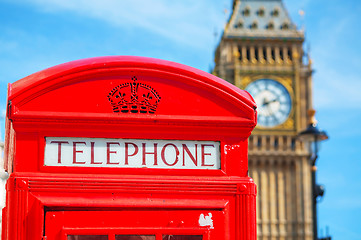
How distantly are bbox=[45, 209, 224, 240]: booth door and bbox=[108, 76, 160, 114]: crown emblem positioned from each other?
445mm

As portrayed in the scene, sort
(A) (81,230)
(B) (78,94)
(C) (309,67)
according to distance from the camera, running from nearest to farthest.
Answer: (A) (81,230), (B) (78,94), (C) (309,67)

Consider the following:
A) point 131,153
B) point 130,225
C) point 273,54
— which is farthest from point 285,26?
point 130,225

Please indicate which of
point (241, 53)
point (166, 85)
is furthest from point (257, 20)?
point (166, 85)

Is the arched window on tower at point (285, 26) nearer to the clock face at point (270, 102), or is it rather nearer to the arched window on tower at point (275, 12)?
the arched window on tower at point (275, 12)

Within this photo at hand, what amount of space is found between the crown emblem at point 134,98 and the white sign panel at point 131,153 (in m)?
0.14

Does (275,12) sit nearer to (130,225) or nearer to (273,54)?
(273,54)

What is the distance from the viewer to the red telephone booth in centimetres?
287

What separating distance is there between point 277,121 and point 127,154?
122 ft

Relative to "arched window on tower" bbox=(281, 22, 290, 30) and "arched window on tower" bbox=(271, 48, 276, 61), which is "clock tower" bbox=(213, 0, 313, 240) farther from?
"arched window on tower" bbox=(281, 22, 290, 30)

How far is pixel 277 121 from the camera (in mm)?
39812

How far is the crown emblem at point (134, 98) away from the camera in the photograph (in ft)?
9.91

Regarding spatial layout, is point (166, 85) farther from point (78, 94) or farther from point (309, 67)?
point (309, 67)

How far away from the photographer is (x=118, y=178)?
2.90 m

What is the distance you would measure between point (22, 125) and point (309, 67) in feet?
128
